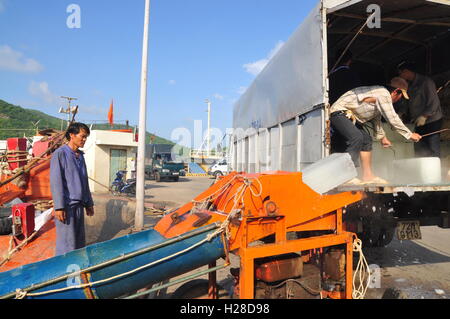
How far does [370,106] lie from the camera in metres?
3.31

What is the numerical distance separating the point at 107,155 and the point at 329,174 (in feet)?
41.2

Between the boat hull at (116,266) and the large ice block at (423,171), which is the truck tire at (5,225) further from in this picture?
the large ice block at (423,171)

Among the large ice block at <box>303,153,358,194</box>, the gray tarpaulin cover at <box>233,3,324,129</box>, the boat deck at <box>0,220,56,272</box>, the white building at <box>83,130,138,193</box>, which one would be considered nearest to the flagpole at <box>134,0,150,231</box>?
the boat deck at <box>0,220,56,272</box>

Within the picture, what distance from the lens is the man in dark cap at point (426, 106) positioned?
394 centimetres

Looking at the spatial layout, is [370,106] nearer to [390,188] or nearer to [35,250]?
[390,188]

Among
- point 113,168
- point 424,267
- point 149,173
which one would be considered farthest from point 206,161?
point 424,267

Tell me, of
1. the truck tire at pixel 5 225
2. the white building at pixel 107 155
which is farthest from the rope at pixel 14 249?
the white building at pixel 107 155

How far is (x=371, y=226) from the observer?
336cm

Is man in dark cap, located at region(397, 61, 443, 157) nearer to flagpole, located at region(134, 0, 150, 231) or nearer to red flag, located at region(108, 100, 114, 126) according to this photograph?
flagpole, located at region(134, 0, 150, 231)

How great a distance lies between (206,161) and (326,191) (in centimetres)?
Result: 3485

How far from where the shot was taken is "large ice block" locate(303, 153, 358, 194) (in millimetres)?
2447

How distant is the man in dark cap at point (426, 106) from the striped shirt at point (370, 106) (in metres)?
1.08

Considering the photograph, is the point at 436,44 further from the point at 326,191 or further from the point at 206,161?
the point at 206,161

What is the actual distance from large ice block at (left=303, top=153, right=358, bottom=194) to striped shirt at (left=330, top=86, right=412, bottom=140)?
41.5 inches
